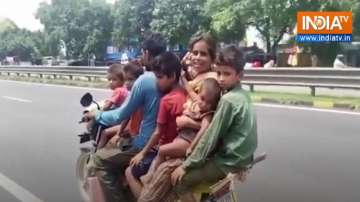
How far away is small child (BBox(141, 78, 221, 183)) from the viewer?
3.89 meters

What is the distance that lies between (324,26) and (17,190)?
1055 inches

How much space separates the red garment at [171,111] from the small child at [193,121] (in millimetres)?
115

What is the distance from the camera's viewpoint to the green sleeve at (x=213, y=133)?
370cm

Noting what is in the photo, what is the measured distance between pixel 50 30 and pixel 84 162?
60629 mm

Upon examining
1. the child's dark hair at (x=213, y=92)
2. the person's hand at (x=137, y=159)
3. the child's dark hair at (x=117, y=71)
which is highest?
the child's dark hair at (x=117, y=71)

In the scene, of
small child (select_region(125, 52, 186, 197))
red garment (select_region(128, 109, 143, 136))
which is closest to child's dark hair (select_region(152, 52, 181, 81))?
small child (select_region(125, 52, 186, 197))

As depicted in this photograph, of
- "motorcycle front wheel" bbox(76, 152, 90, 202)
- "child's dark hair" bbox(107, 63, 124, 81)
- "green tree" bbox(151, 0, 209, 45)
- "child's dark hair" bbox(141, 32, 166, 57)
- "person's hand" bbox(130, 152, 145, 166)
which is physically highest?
"green tree" bbox(151, 0, 209, 45)

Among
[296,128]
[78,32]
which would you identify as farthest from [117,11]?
[296,128]

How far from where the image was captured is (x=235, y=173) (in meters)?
3.81

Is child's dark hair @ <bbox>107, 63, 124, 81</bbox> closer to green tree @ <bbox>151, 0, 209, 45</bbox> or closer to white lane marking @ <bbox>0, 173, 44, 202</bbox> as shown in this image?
white lane marking @ <bbox>0, 173, 44, 202</bbox>

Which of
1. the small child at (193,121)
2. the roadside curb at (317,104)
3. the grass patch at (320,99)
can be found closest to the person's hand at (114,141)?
the small child at (193,121)

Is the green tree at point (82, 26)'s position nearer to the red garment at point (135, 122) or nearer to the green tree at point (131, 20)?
the green tree at point (131, 20)

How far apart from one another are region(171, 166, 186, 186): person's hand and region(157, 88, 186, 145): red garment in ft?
1.52

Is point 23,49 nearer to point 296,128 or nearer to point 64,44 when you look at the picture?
point 64,44
